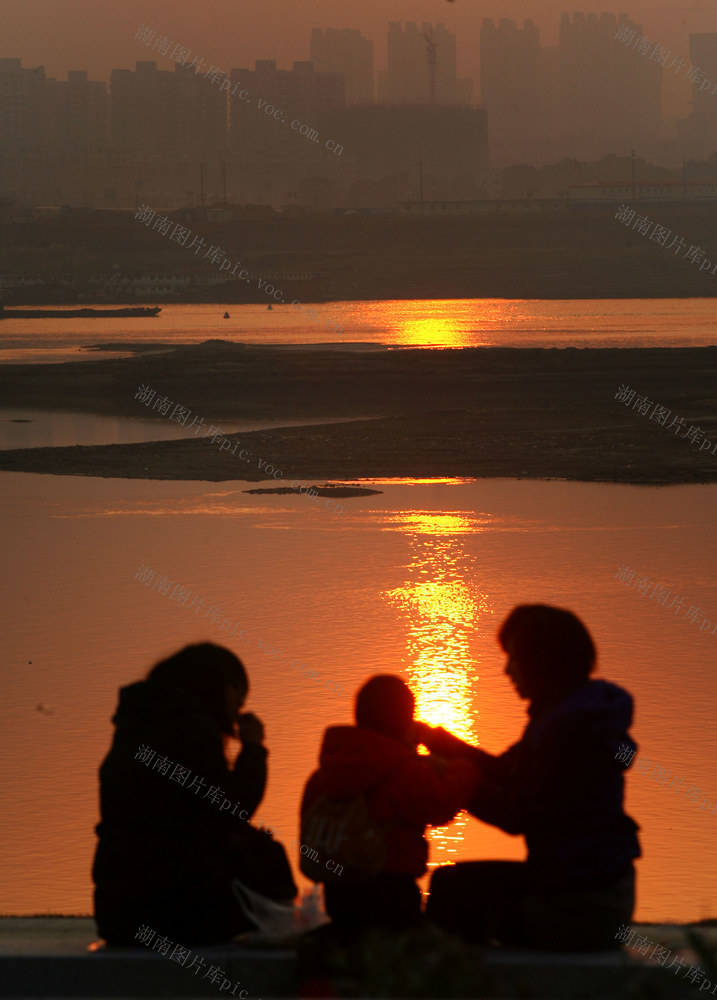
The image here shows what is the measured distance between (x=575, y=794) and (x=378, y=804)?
0.34 metres

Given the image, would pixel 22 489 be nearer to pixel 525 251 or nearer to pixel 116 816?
pixel 116 816

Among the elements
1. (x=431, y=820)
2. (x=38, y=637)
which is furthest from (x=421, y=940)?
(x=38, y=637)

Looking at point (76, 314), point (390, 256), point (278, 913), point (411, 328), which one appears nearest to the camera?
point (278, 913)

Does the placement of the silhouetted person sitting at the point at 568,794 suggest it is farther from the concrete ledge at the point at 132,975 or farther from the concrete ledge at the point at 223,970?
the concrete ledge at the point at 132,975

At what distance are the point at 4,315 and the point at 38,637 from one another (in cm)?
6908

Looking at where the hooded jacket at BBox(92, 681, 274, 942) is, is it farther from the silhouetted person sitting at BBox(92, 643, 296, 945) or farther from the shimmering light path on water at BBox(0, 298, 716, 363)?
the shimmering light path on water at BBox(0, 298, 716, 363)

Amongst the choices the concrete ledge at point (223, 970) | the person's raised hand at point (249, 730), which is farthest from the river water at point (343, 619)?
the concrete ledge at point (223, 970)

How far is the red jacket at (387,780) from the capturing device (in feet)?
8.15

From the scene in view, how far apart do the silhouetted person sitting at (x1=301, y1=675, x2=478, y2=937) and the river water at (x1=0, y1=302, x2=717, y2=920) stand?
69 centimetres

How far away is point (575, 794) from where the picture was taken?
2463 mm

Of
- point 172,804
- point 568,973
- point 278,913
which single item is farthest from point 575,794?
point 172,804

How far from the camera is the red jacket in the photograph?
248 cm

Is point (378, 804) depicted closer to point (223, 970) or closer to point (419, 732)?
point (419, 732)

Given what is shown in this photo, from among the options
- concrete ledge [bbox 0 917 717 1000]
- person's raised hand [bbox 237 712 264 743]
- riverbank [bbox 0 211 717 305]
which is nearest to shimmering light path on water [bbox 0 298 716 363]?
riverbank [bbox 0 211 717 305]
